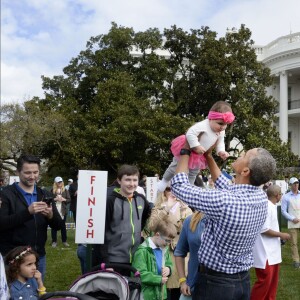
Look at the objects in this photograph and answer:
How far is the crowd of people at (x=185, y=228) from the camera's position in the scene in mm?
3340

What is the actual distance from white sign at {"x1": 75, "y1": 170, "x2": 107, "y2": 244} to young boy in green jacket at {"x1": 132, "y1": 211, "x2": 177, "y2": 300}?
0.54 meters

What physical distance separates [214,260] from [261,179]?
622mm

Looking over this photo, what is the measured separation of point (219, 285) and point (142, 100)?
92.6 feet

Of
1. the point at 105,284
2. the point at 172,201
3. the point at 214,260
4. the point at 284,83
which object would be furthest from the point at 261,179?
the point at 284,83

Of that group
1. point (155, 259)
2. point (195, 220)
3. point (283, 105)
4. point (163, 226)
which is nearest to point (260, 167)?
point (195, 220)

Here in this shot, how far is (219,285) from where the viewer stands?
3395 mm

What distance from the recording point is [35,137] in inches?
1276

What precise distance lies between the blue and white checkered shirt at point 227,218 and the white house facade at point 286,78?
1456 inches

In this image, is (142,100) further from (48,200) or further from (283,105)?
(48,200)

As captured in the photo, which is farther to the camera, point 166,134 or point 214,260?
point 166,134

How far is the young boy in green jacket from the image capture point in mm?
4908

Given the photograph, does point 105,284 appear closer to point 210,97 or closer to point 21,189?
point 21,189

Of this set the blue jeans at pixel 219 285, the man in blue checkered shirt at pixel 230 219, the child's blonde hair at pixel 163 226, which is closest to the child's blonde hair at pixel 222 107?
the man in blue checkered shirt at pixel 230 219

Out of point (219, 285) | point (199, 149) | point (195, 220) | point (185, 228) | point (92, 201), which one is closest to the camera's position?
point (219, 285)
